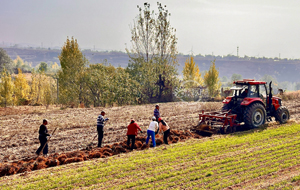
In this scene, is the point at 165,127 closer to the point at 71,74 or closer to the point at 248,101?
the point at 248,101

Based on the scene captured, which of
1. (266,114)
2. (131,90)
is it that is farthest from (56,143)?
(131,90)

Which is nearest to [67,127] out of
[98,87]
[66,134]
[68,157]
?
[66,134]

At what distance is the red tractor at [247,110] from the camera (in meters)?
14.5

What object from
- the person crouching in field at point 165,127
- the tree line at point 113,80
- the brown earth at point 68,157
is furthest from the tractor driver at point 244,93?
the tree line at point 113,80

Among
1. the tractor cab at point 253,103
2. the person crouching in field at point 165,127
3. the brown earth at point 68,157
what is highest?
the tractor cab at point 253,103

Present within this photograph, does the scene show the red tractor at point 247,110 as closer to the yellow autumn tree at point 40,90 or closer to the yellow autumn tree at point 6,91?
the yellow autumn tree at point 6,91

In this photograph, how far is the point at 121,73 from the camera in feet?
107

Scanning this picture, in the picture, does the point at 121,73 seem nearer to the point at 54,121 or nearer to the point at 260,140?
the point at 54,121

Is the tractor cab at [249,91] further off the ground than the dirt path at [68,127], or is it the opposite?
the tractor cab at [249,91]

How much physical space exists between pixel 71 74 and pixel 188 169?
1110 inches

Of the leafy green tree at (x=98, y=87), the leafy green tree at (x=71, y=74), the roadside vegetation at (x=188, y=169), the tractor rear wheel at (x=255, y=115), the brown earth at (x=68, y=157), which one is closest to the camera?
the roadside vegetation at (x=188, y=169)

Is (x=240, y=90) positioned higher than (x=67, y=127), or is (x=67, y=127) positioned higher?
(x=240, y=90)

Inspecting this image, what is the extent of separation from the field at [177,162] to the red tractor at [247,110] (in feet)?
2.05

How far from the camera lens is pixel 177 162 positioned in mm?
10125
